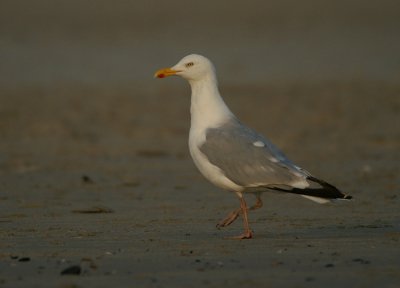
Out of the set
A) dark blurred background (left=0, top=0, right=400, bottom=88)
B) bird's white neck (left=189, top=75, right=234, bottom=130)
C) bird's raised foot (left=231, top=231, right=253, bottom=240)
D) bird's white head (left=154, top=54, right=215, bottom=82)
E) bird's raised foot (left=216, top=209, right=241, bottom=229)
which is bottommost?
bird's raised foot (left=231, top=231, right=253, bottom=240)

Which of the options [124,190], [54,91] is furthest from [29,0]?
[124,190]

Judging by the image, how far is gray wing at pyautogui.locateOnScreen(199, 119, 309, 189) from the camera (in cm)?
782

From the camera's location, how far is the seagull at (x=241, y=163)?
7688 mm

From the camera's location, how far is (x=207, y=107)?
8.59 m

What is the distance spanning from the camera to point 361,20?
1344 inches

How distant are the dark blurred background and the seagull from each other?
1443cm

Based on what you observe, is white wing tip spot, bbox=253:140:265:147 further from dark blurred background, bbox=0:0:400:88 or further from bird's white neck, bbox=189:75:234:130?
dark blurred background, bbox=0:0:400:88

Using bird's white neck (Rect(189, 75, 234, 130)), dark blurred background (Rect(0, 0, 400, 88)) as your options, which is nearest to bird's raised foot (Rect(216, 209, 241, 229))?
bird's white neck (Rect(189, 75, 234, 130))

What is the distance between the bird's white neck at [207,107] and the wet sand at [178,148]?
33.9 inches

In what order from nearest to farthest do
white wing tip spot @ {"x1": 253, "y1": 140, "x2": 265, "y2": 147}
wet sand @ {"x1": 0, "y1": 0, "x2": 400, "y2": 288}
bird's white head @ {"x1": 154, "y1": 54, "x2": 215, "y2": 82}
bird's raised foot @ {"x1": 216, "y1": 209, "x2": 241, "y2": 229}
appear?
wet sand @ {"x1": 0, "y1": 0, "x2": 400, "y2": 288}, white wing tip spot @ {"x1": 253, "y1": 140, "x2": 265, "y2": 147}, bird's raised foot @ {"x1": 216, "y1": 209, "x2": 241, "y2": 229}, bird's white head @ {"x1": 154, "y1": 54, "x2": 215, "y2": 82}

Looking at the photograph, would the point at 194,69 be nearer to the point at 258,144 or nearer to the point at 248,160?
the point at 258,144

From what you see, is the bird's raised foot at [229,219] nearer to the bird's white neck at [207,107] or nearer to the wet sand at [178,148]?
the wet sand at [178,148]

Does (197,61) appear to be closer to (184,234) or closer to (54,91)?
(184,234)

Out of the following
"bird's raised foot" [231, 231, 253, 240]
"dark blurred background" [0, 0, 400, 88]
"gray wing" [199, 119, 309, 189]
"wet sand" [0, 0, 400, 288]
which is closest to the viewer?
"wet sand" [0, 0, 400, 288]
